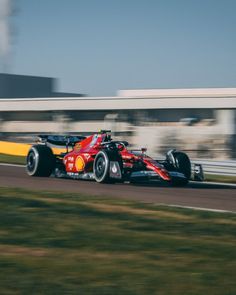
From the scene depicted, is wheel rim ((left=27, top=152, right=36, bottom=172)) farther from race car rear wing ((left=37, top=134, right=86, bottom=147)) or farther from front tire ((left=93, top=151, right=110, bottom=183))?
front tire ((left=93, top=151, right=110, bottom=183))

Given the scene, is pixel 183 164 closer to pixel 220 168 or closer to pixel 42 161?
pixel 42 161

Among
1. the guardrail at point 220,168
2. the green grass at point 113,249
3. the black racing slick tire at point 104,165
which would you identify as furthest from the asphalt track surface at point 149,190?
the guardrail at point 220,168

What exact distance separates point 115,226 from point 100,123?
4232 cm

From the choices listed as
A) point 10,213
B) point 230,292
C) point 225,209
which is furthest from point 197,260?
point 225,209

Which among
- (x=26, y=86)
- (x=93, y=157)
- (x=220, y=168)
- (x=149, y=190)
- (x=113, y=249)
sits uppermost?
(x=26, y=86)

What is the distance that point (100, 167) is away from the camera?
17.0m

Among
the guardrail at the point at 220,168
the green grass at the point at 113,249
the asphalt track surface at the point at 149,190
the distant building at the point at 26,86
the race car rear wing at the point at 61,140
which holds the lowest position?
the green grass at the point at 113,249

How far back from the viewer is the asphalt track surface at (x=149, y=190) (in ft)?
45.0

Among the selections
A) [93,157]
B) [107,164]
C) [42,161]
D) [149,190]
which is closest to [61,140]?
[42,161]

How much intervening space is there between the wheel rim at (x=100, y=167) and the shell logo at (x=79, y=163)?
74 cm

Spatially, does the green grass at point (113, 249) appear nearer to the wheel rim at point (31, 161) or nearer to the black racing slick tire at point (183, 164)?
the black racing slick tire at point (183, 164)

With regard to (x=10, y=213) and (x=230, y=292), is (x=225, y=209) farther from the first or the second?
(x=230, y=292)

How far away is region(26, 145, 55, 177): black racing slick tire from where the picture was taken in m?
18.6

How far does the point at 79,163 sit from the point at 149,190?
2.66m
